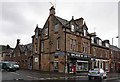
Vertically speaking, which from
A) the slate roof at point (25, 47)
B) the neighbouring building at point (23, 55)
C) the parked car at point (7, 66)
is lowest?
the parked car at point (7, 66)

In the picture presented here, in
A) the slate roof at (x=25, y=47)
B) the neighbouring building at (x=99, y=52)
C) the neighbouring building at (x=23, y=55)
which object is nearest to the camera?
the neighbouring building at (x=99, y=52)

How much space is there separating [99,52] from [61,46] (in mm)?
17363

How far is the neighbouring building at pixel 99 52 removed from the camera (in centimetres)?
4928

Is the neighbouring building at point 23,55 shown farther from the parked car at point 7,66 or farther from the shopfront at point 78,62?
the shopfront at point 78,62

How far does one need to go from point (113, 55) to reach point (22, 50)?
2869cm

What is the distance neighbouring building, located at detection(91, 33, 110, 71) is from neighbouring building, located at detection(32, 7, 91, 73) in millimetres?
3915

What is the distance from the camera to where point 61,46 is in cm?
3878

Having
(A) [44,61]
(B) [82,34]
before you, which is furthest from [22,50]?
(B) [82,34]

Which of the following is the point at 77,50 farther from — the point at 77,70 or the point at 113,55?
the point at 113,55

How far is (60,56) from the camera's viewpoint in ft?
127

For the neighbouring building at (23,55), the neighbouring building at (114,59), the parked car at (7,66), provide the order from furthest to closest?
1. the neighbouring building at (114,59)
2. the neighbouring building at (23,55)
3. the parked car at (7,66)

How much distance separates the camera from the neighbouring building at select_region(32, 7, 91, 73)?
1518 inches

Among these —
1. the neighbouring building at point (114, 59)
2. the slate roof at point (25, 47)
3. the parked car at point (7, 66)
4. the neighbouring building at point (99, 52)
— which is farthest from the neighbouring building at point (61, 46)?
the neighbouring building at point (114, 59)

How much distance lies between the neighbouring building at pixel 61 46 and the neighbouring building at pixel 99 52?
3.91 meters
